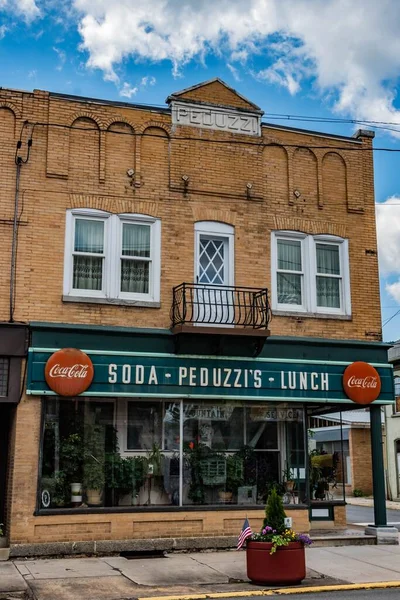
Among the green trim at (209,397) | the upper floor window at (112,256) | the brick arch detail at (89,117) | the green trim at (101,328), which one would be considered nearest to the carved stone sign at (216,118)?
the brick arch detail at (89,117)

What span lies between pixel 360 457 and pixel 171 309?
2390 cm

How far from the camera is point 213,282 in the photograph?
15.2 metres

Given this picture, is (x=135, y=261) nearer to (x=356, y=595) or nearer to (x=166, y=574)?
(x=166, y=574)

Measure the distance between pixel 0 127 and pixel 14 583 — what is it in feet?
27.5

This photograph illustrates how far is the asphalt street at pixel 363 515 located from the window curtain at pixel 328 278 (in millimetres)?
7395

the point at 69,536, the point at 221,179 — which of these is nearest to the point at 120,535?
the point at 69,536

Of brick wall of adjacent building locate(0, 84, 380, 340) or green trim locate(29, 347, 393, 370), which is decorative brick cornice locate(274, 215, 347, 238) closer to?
brick wall of adjacent building locate(0, 84, 380, 340)

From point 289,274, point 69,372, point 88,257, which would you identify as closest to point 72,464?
point 69,372

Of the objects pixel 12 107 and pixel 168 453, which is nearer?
pixel 12 107

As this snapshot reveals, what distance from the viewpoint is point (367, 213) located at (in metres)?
16.6

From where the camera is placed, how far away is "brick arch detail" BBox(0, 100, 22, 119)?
1408 centimetres

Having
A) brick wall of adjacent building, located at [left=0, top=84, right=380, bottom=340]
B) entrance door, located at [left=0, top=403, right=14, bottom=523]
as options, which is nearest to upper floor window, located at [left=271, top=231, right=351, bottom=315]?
brick wall of adjacent building, located at [left=0, top=84, right=380, bottom=340]

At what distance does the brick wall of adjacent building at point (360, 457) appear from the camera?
35.4 meters

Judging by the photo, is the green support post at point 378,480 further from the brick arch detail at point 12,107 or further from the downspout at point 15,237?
the brick arch detail at point 12,107
